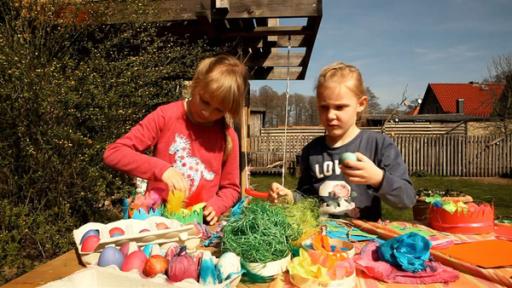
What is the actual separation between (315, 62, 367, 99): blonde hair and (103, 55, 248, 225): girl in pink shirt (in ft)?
1.49

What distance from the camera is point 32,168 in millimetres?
4266

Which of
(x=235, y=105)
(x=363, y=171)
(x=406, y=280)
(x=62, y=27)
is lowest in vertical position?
(x=406, y=280)

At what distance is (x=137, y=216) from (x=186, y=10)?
11.3ft

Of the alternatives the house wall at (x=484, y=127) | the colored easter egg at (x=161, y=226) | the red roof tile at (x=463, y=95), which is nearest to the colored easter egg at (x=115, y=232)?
the colored easter egg at (x=161, y=226)

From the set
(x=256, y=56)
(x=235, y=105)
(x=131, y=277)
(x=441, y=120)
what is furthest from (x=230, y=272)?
(x=441, y=120)

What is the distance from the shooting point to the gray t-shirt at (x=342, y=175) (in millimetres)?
2148

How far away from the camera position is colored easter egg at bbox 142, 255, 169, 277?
108cm

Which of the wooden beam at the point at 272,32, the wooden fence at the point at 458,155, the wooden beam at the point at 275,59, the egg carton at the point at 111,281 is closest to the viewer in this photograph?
the egg carton at the point at 111,281

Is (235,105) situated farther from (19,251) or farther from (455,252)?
(19,251)

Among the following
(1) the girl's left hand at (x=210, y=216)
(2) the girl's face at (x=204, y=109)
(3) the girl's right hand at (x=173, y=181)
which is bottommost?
(1) the girl's left hand at (x=210, y=216)

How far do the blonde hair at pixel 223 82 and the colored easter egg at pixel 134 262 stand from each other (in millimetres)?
1099

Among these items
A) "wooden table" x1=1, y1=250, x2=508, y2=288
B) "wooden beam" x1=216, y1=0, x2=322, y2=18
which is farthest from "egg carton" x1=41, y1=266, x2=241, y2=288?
"wooden beam" x1=216, y1=0, x2=322, y2=18

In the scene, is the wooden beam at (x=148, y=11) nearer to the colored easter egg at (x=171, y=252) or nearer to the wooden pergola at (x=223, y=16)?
the wooden pergola at (x=223, y=16)

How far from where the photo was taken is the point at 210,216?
197 centimetres
